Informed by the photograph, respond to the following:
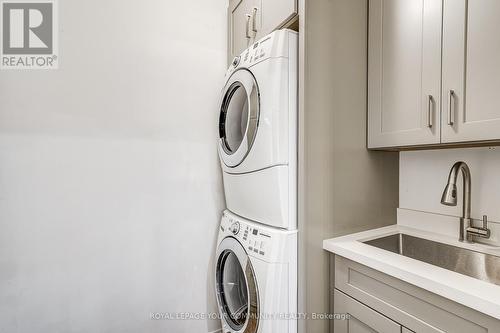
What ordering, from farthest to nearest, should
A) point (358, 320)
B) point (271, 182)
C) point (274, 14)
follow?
point (274, 14) < point (271, 182) < point (358, 320)

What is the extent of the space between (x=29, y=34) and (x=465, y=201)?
2.37 m

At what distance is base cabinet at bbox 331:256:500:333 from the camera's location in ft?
2.53

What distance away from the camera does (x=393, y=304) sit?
0.96 metres

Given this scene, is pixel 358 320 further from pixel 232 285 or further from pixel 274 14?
pixel 274 14

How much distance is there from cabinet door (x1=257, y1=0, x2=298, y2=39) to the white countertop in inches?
42.6

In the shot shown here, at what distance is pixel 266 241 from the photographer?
1216 millimetres

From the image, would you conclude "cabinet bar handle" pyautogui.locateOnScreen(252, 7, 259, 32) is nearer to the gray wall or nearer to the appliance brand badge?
the gray wall

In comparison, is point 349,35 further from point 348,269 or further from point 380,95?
point 348,269

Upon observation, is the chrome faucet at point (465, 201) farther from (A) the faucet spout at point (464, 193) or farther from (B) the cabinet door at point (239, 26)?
(B) the cabinet door at point (239, 26)

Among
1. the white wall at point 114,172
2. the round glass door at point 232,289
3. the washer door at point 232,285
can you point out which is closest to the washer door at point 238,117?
the white wall at point 114,172

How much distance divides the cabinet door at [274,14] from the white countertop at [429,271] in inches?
42.6

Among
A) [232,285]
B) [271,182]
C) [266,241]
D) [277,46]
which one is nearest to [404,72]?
[277,46]

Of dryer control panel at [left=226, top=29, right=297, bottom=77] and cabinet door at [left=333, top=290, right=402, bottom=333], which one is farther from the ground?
dryer control panel at [left=226, top=29, right=297, bottom=77]

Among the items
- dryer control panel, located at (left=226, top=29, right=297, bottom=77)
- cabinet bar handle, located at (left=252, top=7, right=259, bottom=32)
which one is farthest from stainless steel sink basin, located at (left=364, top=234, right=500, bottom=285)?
cabinet bar handle, located at (left=252, top=7, right=259, bottom=32)
